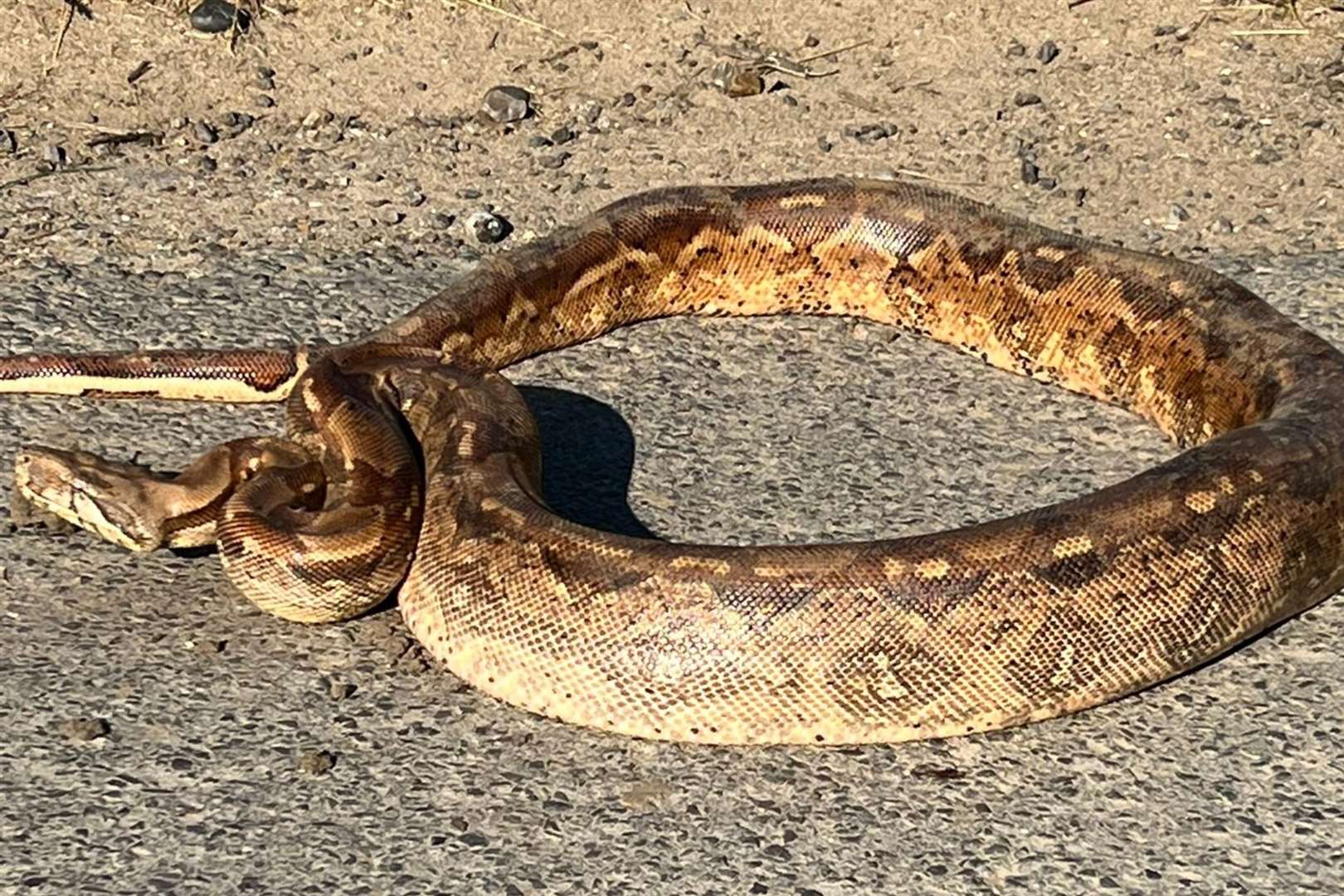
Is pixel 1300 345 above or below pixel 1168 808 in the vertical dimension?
above

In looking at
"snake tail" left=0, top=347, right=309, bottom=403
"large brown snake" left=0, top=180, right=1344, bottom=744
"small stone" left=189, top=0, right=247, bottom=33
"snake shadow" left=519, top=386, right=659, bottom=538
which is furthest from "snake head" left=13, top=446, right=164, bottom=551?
"small stone" left=189, top=0, right=247, bottom=33

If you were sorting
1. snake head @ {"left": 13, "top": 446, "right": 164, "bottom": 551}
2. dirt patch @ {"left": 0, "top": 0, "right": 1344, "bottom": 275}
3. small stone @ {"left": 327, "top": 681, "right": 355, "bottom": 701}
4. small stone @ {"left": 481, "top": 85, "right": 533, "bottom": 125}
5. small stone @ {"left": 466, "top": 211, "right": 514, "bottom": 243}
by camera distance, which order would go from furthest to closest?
small stone @ {"left": 481, "top": 85, "right": 533, "bottom": 125}, dirt patch @ {"left": 0, "top": 0, "right": 1344, "bottom": 275}, small stone @ {"left": 466, "top": 211, "right": 514, "bottom": 243}, snake head @ {"left": 13, "top": 446, "right": 164, "bottom": 551}, small stone @ {"left": 327, "top": 681, "right": 355, "bottom": 701}

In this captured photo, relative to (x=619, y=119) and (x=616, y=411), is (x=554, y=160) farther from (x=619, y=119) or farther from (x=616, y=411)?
(x=616, y=411)

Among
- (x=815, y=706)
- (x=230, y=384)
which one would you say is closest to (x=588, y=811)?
(x=815, y=706)

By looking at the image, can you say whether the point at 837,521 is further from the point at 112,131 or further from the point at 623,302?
the point at 112,131

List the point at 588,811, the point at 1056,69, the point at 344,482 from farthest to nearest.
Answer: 1. the point at 1056,69
2. the point at 344,482
3. the point at 588,811

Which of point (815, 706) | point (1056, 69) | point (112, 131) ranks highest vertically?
point (1056, 69)

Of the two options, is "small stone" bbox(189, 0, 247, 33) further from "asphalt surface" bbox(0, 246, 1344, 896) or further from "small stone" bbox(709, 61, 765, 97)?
"asphalt surface" bbox(0, 246, 1344, 896)
